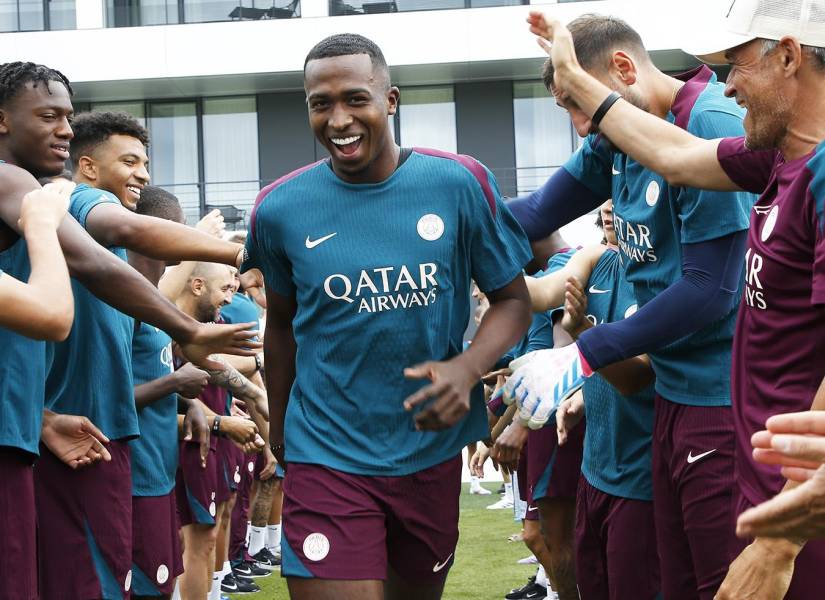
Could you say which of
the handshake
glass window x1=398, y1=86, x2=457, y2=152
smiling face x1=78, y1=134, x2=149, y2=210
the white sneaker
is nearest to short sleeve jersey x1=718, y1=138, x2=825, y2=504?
the handshake

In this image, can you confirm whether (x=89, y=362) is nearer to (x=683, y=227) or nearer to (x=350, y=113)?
(x=350, y=113)

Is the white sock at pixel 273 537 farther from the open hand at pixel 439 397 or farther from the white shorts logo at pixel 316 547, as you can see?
the open hand at pixel 439 397

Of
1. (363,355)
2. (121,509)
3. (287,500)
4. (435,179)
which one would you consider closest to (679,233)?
(435,179)

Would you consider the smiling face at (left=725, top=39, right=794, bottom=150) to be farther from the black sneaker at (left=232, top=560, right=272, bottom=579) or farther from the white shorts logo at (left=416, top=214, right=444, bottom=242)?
the black sneaker at (left=232, top=560, right=272, bottom=579)

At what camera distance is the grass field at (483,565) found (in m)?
9.77

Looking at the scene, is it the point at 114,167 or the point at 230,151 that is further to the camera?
the point at 230,151

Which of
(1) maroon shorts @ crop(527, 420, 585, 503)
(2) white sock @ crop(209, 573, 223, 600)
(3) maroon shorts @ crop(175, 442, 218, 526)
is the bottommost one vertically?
(2) white sock @ crop(209, 573, 223, 600)

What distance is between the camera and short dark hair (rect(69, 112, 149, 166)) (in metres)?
6.48

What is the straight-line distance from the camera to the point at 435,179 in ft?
14.9

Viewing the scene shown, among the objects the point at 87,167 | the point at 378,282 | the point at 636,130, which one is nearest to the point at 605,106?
the point at 636,130

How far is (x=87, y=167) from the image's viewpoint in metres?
6.52

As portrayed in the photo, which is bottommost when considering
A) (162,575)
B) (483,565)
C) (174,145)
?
(483,565)

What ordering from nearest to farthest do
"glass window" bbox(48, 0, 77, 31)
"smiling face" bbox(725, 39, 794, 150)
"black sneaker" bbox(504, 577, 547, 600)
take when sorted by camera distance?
"smiling face" bbox(725, 39, 794, 150) → "black sneaker" bbox(504, 577, 547, 600) → "glass window" bbox(48, 0, 77, 31)

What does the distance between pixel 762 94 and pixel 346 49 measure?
5.24 feet
